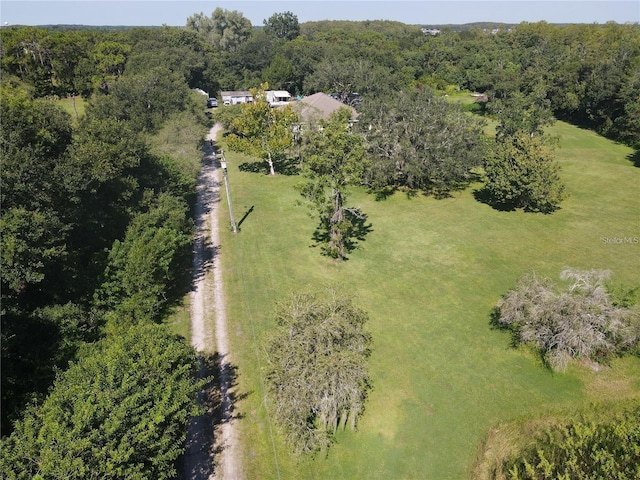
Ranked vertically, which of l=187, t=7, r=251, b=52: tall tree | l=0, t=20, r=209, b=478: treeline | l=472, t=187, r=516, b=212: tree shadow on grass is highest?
l=187, t=7, r=251, b=52: tall tree

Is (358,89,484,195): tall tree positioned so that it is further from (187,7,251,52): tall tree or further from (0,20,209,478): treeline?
(187,7,251,52): tall tree

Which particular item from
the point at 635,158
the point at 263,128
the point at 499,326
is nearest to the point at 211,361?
the point at 499,326

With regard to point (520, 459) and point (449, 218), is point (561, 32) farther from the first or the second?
point (520, 459)

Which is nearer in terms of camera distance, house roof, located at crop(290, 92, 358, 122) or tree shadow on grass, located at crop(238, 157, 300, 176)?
tree shadow on grass, located at crop(238, 157, 300, 176)

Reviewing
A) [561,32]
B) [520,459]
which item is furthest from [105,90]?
[561,32]

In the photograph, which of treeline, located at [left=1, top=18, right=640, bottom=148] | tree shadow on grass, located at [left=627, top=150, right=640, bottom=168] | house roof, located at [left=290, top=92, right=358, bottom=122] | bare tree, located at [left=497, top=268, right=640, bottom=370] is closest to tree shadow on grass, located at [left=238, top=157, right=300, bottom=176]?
house roof, located at [left=290, top=92, right=358, bottom=122]

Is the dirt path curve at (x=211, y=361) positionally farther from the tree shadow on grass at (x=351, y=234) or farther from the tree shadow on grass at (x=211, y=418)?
the tree shadow on grass at (x=351, y=234)
